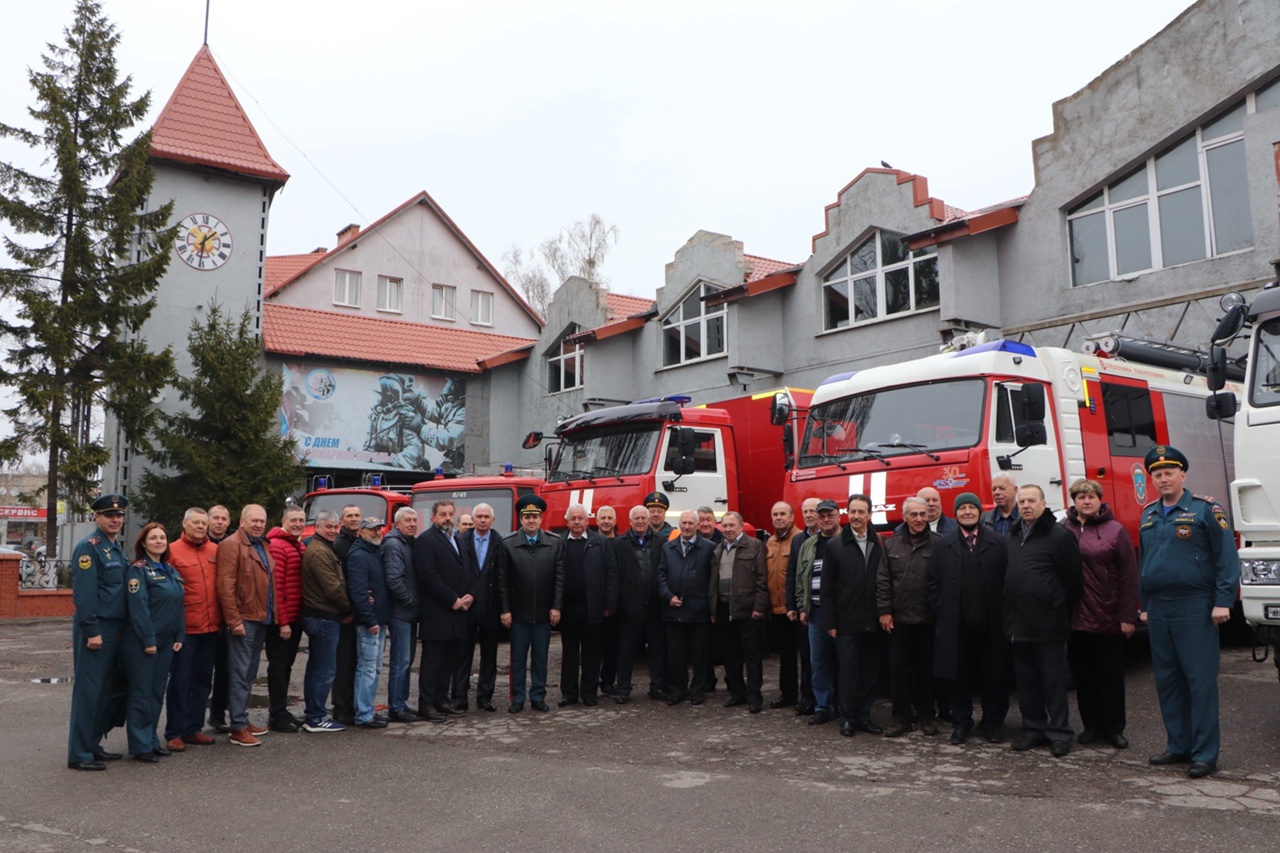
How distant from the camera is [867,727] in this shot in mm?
8367

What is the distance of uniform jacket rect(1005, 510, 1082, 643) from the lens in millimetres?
7527

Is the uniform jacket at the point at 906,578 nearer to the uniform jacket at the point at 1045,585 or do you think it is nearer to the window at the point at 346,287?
the uniform jacket at the point at 1045,585

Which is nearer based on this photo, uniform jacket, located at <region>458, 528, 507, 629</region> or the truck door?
uniform jacket, located at <region>458, 528, 507, 629</region>

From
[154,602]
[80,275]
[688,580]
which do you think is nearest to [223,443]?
[80,275]

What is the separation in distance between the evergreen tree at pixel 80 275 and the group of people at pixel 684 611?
16928 mm

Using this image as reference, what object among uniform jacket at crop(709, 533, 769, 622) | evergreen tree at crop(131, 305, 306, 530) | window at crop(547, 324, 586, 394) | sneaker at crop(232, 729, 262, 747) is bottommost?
sneaker at crop(232, 729, 262, 747)

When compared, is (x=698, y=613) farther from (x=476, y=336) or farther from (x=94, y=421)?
(x=476, y=336)

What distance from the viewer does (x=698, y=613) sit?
33.0 feet

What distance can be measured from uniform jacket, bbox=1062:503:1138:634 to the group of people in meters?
0.02

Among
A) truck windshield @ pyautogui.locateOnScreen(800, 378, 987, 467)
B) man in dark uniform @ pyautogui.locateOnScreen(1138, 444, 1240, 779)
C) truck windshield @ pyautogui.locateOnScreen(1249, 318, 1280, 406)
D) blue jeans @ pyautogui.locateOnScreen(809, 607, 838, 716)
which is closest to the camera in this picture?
man in dark uniform @ pyautogui.locateOnScreen(1138, 444, 1240, 779)

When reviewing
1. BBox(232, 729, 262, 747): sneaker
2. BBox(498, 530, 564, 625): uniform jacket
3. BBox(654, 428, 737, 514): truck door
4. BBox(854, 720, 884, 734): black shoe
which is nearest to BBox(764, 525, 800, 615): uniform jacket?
BBox(854, 720, 884, 734): black shoe

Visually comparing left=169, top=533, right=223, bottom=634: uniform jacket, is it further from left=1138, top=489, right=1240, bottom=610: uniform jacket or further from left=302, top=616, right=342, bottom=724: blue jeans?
left=1138, top=489, right=1240, bottom=610: uniform jacket

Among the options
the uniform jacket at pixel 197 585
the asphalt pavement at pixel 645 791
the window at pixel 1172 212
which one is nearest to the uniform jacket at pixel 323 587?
the uniform jacket at pixel 197 585

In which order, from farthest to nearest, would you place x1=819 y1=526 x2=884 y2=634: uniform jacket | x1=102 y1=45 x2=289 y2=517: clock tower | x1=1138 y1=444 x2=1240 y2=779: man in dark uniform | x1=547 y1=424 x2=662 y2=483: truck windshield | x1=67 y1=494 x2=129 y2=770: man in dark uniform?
x1=102 y1=45 x2=289 y2=517: clock tower, x1=547 y1=424 x2=662 y2=483: truck windshield, x1=819 y1=526 x2=884 y2=634: uniform jacket, x1=67 y1=494 x2=129 y2=770: man in dark uniform, x1=1138 y1=444 x2=1240 y2=779: man in dark uniform
